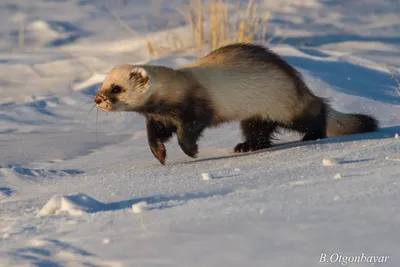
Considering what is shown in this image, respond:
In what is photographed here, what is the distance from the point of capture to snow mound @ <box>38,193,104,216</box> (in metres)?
2.77

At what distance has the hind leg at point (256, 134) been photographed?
15.1 ft

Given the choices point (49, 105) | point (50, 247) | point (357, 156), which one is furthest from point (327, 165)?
point (49, 105)

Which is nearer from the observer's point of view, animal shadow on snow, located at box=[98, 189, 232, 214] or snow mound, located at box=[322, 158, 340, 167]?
animal shadow on snow, located at box=[98, 189, 232, 214]

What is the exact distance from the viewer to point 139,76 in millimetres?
4301

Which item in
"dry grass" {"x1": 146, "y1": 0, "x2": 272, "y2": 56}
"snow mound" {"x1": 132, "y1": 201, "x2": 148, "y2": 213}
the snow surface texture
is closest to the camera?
the snow surface texture

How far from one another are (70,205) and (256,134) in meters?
2.03

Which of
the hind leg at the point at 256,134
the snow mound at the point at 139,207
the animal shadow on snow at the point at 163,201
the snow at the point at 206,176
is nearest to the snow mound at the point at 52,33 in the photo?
the hind leg at the point at 256,134

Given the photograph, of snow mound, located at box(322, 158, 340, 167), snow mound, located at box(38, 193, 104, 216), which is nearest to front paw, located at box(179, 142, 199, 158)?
snow mound, located at box(322, 158, 340, 167)

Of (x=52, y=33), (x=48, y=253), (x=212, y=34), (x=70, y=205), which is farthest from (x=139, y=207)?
(x=52, y=33)

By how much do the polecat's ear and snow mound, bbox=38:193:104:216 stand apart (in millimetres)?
1545

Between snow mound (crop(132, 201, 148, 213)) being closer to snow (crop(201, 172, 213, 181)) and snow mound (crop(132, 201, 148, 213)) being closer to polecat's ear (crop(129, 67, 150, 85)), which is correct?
snow (crop(201, 172, 213, 181))

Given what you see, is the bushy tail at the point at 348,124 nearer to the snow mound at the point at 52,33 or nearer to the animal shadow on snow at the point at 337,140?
the animal shadow on snow at the point at 337,140

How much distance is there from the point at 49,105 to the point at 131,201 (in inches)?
150

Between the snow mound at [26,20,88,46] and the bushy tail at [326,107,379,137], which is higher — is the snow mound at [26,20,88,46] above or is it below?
below
